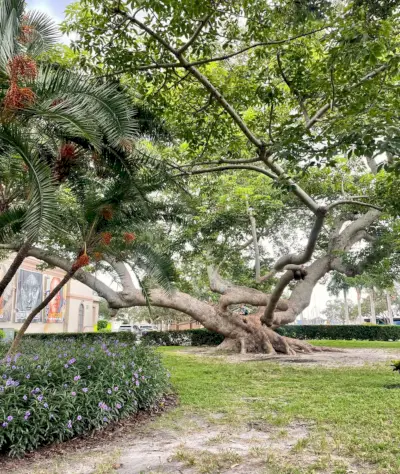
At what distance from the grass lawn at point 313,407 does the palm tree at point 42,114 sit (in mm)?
3259

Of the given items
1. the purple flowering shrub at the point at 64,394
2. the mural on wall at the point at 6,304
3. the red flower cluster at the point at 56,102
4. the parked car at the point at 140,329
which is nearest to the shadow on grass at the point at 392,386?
the purple flowering shrub at the point at 64,394

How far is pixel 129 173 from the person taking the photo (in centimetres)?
733

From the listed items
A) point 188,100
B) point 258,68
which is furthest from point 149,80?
point 258,68

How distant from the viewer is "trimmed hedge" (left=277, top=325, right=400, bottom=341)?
83.3ft

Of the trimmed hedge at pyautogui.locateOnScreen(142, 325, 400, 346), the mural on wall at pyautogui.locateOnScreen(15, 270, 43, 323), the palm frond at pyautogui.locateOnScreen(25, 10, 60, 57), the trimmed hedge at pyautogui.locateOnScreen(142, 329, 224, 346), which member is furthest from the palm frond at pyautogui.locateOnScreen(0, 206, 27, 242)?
the mural on wall at pyautogui.locateOnScreen(15, 270, 43, 323)

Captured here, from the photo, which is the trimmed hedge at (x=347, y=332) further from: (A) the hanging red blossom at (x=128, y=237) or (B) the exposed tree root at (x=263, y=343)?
(A) the hanging red blossom at (x=128, y=237)

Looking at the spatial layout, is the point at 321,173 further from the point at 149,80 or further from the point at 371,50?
the point at 371,50

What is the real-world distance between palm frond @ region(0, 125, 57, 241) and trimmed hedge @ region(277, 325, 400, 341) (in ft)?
71.6

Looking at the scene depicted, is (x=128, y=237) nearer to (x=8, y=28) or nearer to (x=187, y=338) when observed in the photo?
(x=8, y=28)

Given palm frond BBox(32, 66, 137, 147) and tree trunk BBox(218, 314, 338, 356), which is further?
tree trunk BBox(218, 314, 338, 356)

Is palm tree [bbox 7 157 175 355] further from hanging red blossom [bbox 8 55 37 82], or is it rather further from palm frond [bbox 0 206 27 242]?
hanging red blossom [bbox 8 55 37 82]

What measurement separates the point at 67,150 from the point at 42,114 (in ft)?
5.06

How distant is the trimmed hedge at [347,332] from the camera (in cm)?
2539

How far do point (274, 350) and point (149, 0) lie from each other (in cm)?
1263
